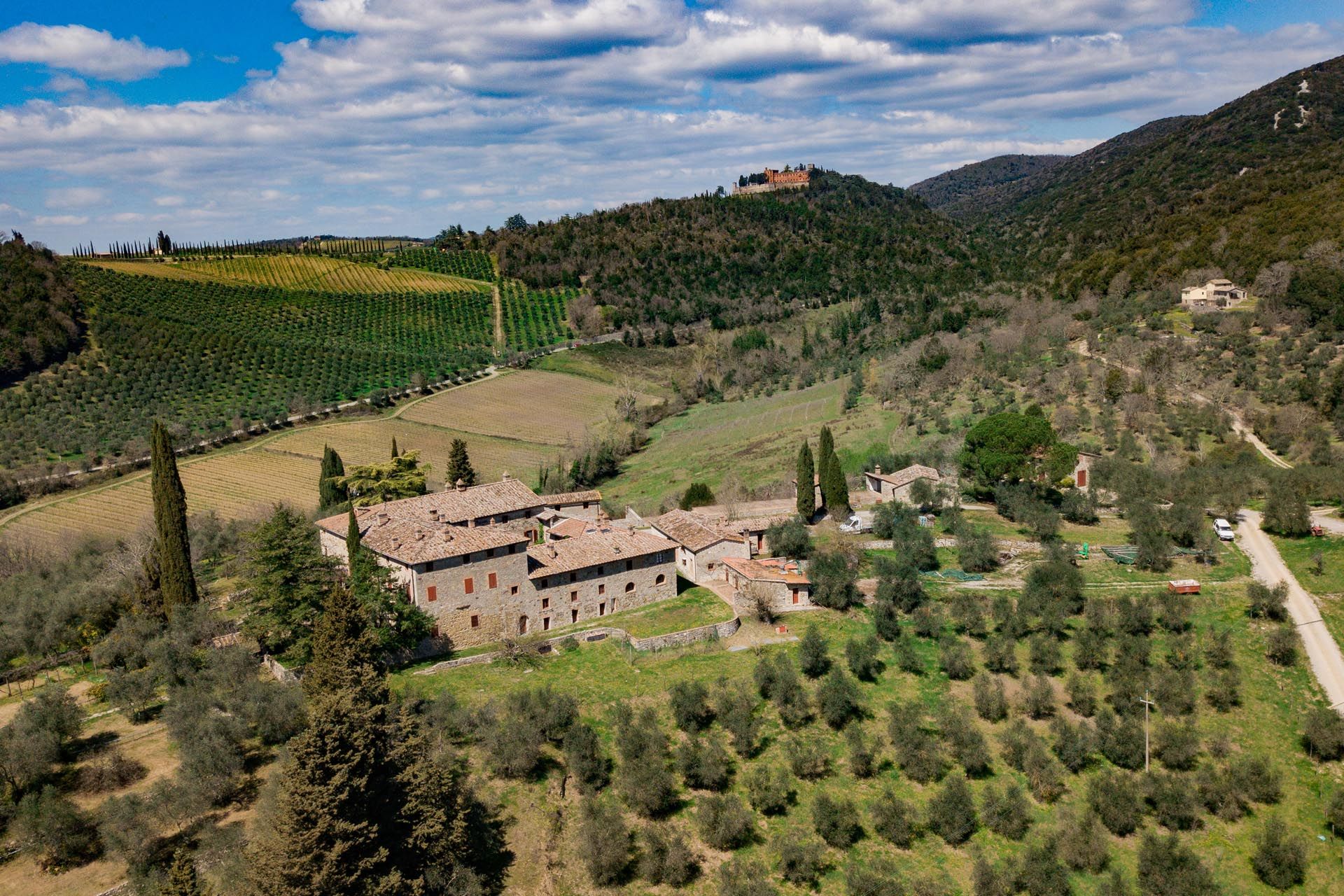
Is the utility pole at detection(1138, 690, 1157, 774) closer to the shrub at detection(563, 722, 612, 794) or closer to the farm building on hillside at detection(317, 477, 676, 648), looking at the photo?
the shrub at detection(563, 722, 612, 794)

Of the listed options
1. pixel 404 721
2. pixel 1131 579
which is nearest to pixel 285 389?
pixel 404 721

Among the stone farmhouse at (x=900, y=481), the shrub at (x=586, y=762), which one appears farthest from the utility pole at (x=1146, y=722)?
the stone farmhouse at (x=900, y=481)

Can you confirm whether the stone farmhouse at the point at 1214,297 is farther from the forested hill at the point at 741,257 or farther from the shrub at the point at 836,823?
the shrub at the point at 836,823

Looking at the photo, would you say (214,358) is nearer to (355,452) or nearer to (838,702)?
(355,452)

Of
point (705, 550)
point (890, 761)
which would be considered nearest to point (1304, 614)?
point (890, 761)

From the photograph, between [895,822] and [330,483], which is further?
[330,483]

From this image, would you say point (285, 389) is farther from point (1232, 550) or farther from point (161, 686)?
point (1232, 550)
